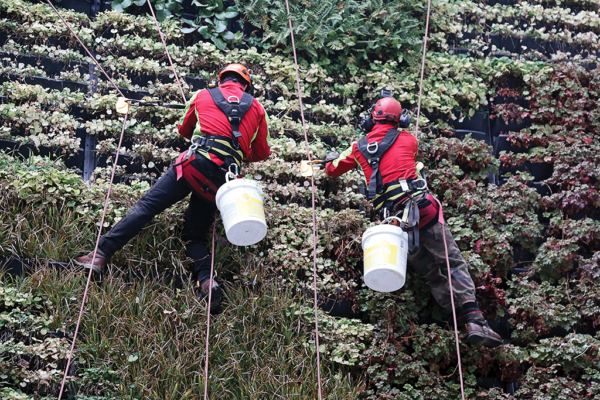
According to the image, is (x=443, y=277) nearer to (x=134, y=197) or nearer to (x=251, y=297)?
(x=251, y=297)

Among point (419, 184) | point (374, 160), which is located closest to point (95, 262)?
point (374, 160)

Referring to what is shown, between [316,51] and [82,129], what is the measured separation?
123 inches

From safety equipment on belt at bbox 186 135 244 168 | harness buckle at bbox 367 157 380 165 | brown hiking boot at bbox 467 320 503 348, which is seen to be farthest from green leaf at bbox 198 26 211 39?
brown hiking boot at bbox 467 320 503 348

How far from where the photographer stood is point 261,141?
6176 millimetres

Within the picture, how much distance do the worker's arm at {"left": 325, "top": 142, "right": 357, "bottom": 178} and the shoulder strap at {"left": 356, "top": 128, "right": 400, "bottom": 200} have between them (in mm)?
198

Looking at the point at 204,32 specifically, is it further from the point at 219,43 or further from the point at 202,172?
the point at 202,172

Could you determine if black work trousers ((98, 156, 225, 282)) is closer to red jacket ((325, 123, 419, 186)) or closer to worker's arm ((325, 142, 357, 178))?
worker's arm ((325, 142, 357, 178))

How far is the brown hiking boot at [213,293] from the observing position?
5633 millimetres

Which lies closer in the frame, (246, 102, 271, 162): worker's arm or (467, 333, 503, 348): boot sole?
(467, 333, 503, 348): boot sole

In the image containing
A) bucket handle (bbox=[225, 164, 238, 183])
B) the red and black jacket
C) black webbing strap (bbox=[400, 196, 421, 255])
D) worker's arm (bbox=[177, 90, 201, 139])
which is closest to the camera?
bucket handle (bbox=[225, 164, 238, 183])

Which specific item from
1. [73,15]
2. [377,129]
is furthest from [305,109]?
[73,15]

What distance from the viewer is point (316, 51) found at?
826cm

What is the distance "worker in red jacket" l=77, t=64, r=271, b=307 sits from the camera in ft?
18.6

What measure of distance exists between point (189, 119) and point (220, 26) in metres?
2.49
